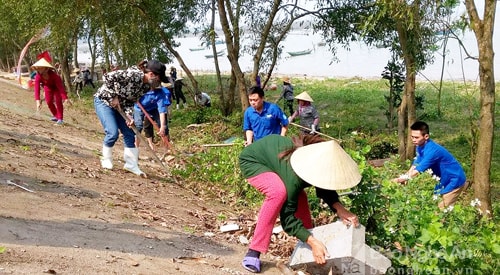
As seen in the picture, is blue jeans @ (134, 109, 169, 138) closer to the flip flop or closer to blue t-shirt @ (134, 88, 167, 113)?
blue t-shirt @ (134, 88, 167, 113)

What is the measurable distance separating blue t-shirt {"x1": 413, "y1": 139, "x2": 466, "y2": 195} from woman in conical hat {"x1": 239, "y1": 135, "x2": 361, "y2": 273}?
1982 mm

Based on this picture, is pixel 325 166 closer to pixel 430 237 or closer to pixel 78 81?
pixel 430 237

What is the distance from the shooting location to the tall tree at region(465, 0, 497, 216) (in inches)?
288

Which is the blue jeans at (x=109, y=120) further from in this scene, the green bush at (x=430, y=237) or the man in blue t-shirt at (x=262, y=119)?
the green bush at (x=430, y=237)

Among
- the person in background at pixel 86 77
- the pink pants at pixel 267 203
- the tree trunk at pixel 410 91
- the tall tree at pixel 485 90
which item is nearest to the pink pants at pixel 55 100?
the tree trunk at pixel 410 91

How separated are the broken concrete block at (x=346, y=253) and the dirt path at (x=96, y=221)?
0.47 metres

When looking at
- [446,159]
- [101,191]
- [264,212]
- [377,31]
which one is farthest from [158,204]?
[377,31]

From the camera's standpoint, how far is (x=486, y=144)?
7496 millimetres

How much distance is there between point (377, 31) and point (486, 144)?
27.7 ft

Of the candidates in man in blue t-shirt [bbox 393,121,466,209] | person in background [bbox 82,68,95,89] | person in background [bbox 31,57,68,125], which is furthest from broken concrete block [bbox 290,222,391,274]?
person in background [bbox 82,68,95,89]

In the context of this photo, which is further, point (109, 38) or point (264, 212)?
point (109, 38)

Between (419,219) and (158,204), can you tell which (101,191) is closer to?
(158,204)

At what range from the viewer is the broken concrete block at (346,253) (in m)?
4.57

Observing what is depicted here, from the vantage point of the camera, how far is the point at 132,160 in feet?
28.3
